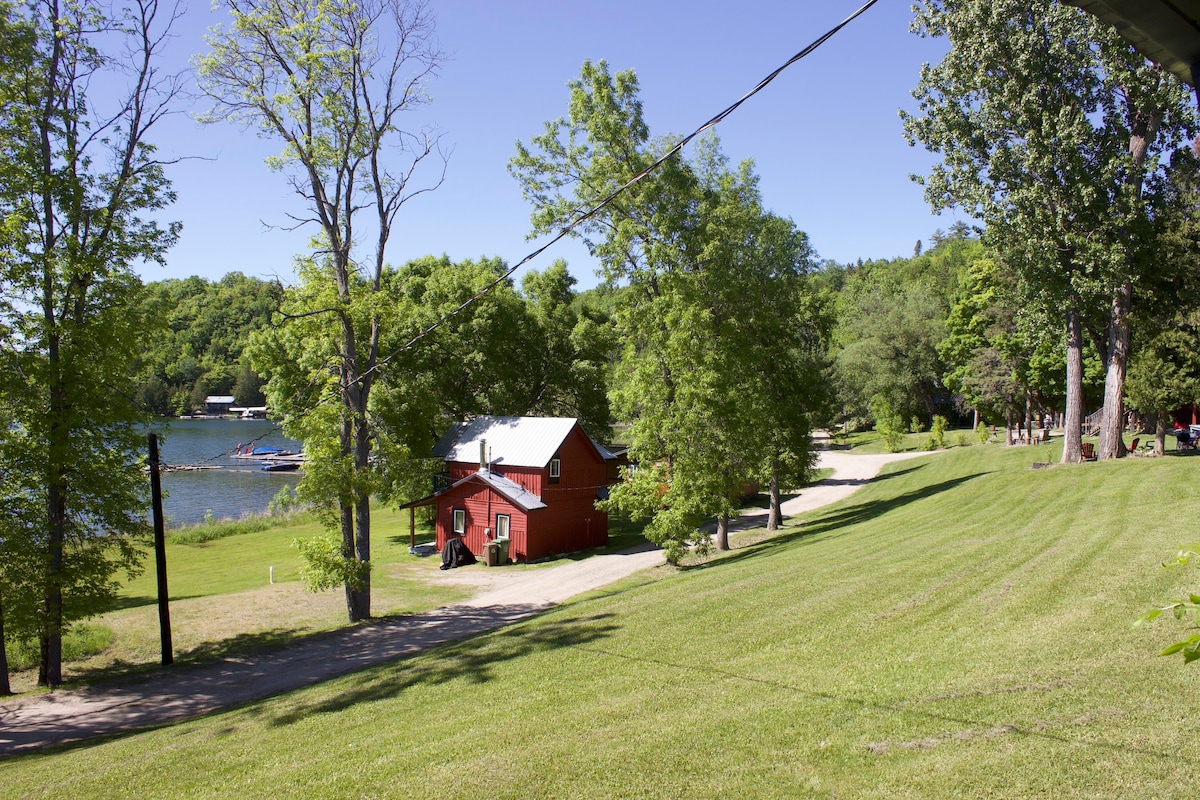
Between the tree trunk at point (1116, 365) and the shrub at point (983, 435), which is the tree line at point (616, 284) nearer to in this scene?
the tree trunk at point (1116, 365)

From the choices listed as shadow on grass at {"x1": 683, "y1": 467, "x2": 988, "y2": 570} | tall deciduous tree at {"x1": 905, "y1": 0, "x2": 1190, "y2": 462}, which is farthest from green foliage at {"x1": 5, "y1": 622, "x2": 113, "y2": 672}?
tall deciduous tree at {"x1": 905, "y1": 0, "x2": 1190, "y2": 462}

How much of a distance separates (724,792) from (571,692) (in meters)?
3.40

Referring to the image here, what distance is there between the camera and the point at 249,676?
14758 mm

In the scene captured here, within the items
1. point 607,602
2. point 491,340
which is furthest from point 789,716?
point 491,340

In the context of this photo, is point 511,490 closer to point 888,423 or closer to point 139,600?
point 139,600

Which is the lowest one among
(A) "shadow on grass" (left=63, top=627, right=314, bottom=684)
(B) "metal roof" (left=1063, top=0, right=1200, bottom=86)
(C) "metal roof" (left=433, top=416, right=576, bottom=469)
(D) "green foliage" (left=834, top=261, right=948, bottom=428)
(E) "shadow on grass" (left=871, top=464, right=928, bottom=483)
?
(A) "shadow on grass" (left=63, top=627, right=314, bottom=684)

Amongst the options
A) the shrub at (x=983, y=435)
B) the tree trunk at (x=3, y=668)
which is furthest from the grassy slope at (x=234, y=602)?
the shrub at (x=983, y=435)

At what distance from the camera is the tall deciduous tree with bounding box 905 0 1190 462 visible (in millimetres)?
21766

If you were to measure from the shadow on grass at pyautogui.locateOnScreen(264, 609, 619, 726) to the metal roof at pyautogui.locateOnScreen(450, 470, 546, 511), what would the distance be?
554 inches

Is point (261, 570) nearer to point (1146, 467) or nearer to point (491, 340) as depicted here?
point (491, 340)

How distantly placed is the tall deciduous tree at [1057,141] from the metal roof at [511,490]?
1860cm

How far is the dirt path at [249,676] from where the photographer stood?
489 inches

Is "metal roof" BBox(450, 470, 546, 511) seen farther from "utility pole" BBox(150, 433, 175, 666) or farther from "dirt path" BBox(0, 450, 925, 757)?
"utility pole" BBox(150, 433, 175, 666)

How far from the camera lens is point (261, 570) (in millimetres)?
27922
